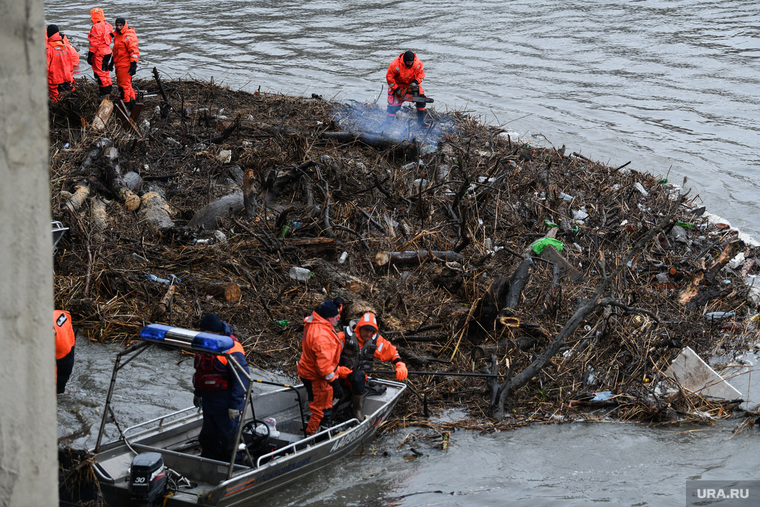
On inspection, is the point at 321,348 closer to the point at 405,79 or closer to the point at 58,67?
the point at 405,79

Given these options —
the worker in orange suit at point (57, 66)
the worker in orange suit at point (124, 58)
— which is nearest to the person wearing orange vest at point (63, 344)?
the worker in orange suit at point (124, 58)

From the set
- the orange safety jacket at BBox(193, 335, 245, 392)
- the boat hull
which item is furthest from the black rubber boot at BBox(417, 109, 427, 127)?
the orange safety jacket at BBox(193, 335, 245, 392)

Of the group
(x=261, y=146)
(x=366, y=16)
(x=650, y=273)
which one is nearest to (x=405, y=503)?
(x=650, y=273)

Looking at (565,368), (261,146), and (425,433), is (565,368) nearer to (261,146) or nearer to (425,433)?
(425,433)

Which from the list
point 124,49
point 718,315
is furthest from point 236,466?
point 124,49

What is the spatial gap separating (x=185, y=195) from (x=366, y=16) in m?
20.7

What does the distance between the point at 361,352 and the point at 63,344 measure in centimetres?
279

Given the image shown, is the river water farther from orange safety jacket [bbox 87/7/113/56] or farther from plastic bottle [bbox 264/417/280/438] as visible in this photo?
orange safety jacket [bbox 87/7/113/56]

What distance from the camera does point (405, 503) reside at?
6332 mm

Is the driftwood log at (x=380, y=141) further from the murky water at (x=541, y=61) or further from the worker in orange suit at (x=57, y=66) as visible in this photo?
the worker in orange suit at (x=57, y=66)

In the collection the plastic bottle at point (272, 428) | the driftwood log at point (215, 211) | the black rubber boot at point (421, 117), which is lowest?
the plastic bottle at point (272, 428)

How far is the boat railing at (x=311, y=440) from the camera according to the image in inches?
239

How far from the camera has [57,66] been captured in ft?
45.3

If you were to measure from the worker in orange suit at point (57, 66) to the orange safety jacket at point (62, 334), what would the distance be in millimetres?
8607
